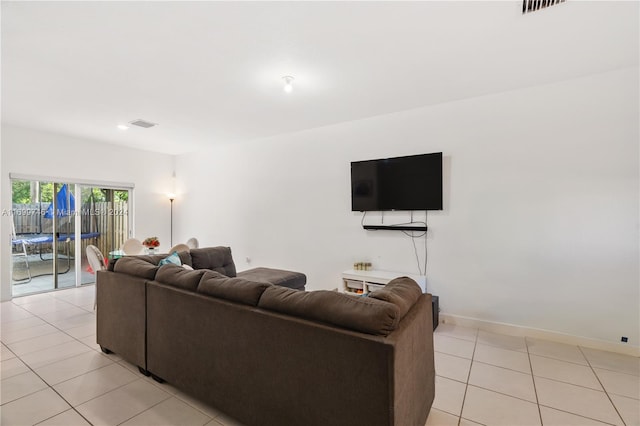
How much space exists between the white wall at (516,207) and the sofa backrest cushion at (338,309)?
2.46 meters

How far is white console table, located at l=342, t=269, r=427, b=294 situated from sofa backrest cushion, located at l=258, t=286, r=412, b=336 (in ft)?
7.02

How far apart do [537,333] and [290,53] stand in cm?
368

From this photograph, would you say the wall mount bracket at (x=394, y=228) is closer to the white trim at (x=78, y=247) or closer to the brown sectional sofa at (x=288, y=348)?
the brown sectional sofa at (x=288, y=348)

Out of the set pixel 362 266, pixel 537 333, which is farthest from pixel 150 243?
pixel 537 333

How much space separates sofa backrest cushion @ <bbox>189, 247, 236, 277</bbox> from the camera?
3.66 metres

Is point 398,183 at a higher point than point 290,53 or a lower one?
Answer: lower

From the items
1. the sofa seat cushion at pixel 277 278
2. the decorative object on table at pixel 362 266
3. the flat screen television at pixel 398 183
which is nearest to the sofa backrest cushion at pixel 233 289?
the sofa seat cushion at pixel 277 278

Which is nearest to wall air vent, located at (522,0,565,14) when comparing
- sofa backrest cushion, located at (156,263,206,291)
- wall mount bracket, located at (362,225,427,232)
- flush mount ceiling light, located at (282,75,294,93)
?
flush mount ceiling light, located at (282,75,294,93)

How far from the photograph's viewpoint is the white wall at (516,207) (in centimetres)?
284

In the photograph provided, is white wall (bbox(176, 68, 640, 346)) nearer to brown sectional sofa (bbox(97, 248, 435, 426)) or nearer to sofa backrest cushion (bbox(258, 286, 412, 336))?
brown sectional sofa (bbox(97, 248, 435, 426))

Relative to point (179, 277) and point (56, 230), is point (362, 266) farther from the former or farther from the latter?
point (56, 230)

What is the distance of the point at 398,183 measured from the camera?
3.87 metres

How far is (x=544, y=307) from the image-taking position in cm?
313

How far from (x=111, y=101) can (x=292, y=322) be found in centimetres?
357
